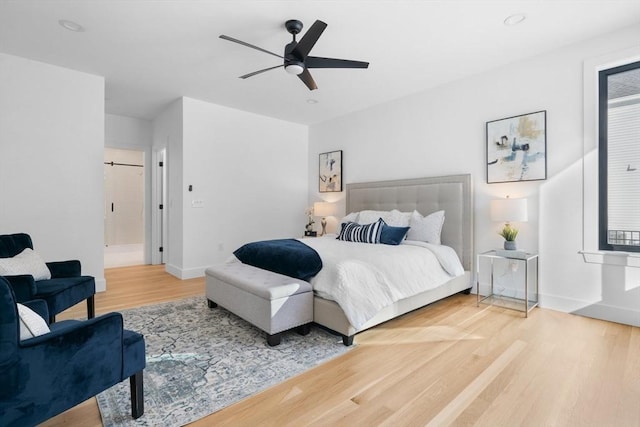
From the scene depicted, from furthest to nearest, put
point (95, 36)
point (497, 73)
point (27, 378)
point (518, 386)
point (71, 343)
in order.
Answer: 1. point (497, 73)
2. point (95, 36)
3. point (518, 386)
4. point (71, 343)
5. point (27, 378)

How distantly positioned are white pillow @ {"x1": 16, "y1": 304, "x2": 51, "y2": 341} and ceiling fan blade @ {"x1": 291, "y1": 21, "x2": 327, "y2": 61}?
7.81 ft

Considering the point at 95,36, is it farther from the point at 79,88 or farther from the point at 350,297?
the point at 350,297

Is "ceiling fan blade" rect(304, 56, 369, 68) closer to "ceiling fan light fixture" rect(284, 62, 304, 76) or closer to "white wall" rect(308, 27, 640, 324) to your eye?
"ceiling fan light fixture" rect(284, 62, 304, 76)

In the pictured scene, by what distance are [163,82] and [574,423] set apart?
5.04 metres

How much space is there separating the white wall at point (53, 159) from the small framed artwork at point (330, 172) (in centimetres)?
350

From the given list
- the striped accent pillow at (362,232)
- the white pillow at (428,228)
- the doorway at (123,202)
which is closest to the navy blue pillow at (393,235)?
the striped accent pillow at (362,232)

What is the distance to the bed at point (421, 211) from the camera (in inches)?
102

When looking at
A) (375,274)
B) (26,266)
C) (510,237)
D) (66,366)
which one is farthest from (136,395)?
(510,237)

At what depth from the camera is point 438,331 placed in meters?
2.77

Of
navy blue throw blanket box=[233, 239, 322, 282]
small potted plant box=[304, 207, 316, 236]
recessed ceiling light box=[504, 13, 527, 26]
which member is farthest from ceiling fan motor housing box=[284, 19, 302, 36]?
small potted plant box=[304, 207, 316, 236]

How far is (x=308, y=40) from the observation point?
2510mm

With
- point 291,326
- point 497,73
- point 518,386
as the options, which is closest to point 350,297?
point 291,326

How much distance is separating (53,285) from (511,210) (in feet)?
14.0

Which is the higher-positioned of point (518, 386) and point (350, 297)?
point (350, 297)
